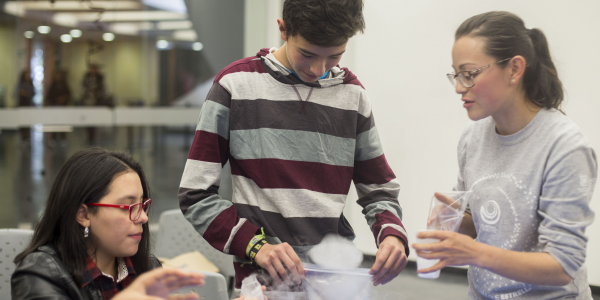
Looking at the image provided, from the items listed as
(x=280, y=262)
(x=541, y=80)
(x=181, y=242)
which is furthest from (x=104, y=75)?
(x=541, y=80)

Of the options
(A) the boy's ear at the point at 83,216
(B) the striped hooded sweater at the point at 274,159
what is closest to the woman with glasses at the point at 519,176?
Answer: (B) the striped hooded sweater at the point at 274,159

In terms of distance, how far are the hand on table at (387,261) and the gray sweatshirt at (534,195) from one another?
21 centimetres

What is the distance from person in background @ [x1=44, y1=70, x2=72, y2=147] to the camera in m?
4.27

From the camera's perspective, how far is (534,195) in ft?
3.42

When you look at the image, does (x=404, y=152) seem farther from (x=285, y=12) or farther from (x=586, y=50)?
(x=285, y=12)

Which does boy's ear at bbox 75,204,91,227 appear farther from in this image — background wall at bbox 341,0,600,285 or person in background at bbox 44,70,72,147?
person in background at bbox 44,70,72,147

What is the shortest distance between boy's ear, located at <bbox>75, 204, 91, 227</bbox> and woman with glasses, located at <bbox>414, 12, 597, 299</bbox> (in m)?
0.92

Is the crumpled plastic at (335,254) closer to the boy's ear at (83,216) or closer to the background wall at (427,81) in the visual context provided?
the boy's ear at (83,216)

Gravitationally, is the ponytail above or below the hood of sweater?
above

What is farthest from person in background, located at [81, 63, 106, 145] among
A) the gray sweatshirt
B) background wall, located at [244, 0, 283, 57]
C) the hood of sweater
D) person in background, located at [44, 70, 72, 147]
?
the gray sweatshirt

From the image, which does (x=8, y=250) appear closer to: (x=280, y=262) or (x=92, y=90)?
(x=280, y=262)

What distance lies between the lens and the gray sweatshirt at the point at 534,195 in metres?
0.97

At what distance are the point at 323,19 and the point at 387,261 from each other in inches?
24.5

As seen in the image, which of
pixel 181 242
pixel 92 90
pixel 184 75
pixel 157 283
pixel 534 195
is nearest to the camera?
pixel 157 283
